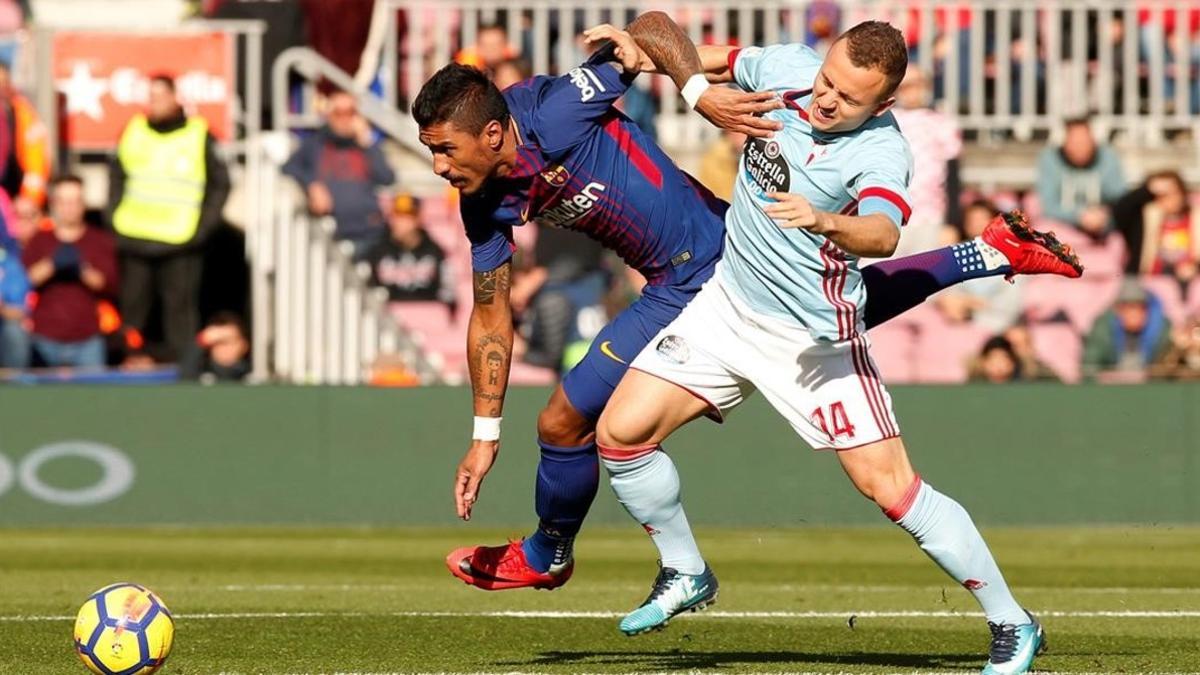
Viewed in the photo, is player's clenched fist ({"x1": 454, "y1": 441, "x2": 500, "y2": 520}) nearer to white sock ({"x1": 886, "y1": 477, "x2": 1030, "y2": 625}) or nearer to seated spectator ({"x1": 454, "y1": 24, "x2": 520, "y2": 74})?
white sock ({"x1": 886, "y1": 477, "x2": 1030, "y2": 625})

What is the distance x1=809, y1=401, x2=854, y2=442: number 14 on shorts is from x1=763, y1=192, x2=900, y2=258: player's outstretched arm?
977 mm

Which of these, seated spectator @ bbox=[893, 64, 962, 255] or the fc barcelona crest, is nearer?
the fc barcelona crest

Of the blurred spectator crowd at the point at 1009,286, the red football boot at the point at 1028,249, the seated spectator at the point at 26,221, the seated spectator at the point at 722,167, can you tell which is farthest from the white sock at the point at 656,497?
the seated spectator at the point at 26,221

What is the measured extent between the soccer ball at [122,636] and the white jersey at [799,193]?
2.46 m

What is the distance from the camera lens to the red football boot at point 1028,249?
8797 millimetres

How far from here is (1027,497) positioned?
1653 cm

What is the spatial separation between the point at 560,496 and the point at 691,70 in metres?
1.76

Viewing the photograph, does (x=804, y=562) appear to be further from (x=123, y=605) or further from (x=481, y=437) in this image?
(x=123, y=605)

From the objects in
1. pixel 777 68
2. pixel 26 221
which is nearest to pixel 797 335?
pixel 777 68

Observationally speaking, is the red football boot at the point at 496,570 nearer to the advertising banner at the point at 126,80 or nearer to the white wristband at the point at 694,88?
the white wristband at the point at 694,88

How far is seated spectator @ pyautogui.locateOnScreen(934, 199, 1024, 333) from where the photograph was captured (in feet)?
57.0

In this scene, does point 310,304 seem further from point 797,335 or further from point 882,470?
point 882,470

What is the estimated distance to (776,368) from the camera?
8273 mm

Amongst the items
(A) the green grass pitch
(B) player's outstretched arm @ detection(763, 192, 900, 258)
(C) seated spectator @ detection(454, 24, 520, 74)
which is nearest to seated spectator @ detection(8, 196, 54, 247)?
(A) the green grass pitch
